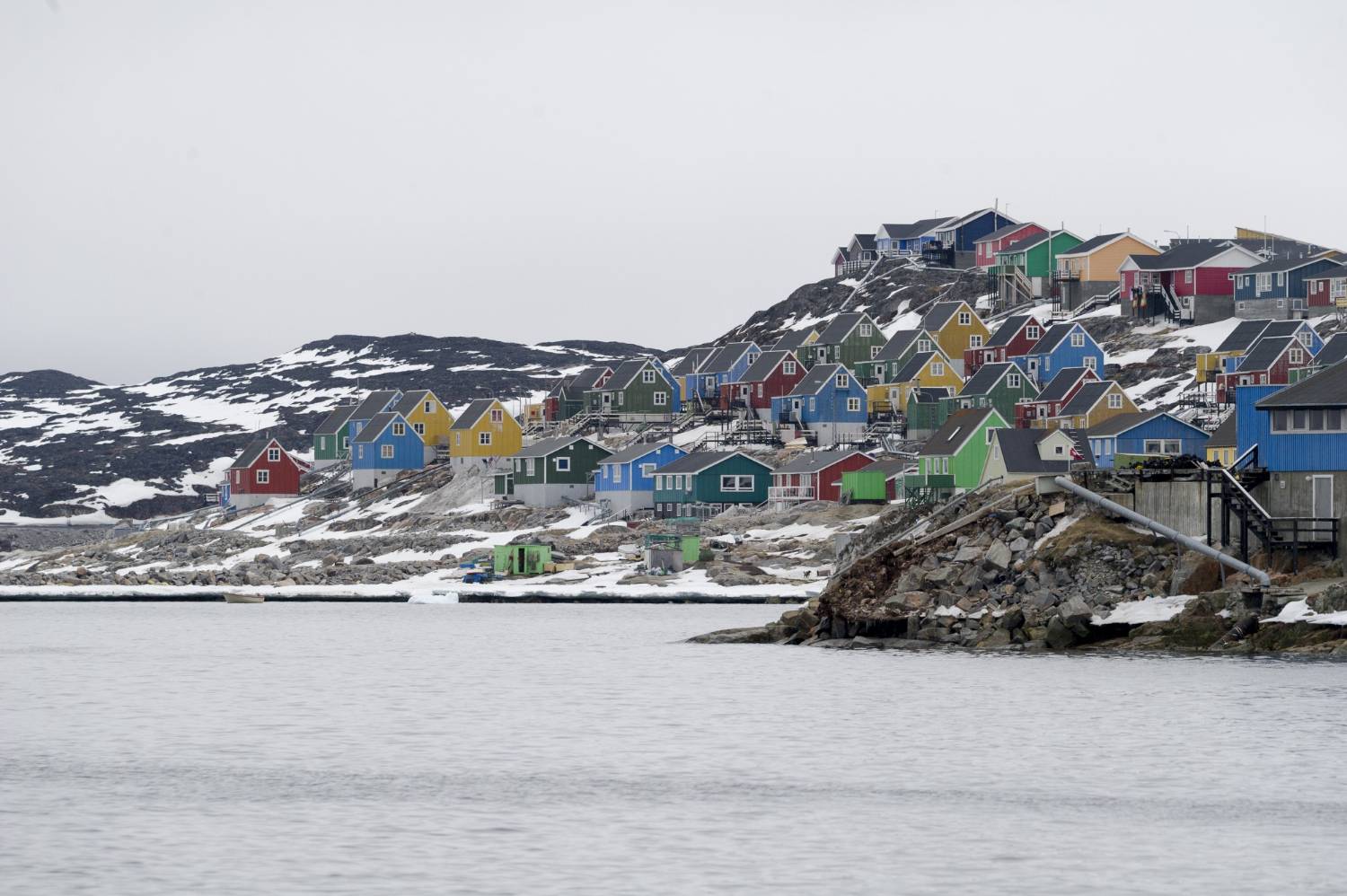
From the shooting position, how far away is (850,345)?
148m

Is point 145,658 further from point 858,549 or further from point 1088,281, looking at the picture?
point 1088,281

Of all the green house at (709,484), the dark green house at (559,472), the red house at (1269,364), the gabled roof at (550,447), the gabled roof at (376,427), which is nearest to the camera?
the red house at (1269,364)

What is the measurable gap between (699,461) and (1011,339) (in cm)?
2989

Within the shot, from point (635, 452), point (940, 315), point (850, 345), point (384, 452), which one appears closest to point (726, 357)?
point (850, 345)

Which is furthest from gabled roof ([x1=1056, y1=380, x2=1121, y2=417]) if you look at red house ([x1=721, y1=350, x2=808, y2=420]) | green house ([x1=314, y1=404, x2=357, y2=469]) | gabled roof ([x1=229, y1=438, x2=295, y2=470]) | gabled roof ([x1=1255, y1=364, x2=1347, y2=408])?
green house ([x1=314, y1=404, x2=357, y2=469])

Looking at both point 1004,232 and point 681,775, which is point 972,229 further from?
point 681,775

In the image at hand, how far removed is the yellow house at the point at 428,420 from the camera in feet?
484

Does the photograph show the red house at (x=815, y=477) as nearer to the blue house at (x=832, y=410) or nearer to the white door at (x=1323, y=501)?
the blue house at (x=832, y=410)

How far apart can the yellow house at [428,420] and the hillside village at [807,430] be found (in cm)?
18

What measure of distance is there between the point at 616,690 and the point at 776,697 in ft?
17.8

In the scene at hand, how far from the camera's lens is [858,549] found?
3071 inches

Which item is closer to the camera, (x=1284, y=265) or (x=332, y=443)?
(x=1284, y=265)

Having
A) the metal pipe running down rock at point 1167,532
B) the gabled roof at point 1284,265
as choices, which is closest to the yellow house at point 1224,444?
the metal pipe running down rock at point 1167,532

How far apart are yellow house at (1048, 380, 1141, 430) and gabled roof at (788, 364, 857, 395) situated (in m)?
20.6
